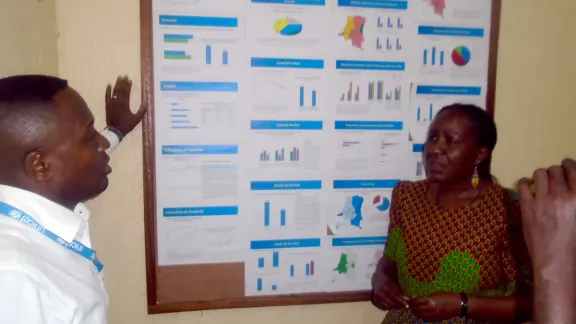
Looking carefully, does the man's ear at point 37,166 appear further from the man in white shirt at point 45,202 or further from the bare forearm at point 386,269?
the bare forearm at point 386,269

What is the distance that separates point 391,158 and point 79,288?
133 cm

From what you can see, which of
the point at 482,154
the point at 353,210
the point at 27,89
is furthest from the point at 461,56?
the point at 27,89

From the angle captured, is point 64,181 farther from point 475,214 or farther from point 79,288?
point 475,214

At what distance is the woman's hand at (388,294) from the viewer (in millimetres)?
1642

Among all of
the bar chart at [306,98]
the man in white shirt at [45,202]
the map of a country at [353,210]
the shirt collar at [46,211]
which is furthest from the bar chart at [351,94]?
the shirt collar at [46,211]

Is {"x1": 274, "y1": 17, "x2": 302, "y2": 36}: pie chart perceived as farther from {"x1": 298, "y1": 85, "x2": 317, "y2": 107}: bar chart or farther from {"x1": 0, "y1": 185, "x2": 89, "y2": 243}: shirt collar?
{"x1": 0, "y1": 185, "x2": 89, "y2": 243}: shirt collar

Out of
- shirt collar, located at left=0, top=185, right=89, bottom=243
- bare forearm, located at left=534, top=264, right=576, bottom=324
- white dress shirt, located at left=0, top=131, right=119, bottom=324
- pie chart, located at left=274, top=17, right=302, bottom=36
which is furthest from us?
pie chart, located at left=274, top=17, right=302, bottom=36

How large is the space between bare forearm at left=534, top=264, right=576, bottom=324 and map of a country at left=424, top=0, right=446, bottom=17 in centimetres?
149

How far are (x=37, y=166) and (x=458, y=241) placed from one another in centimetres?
131

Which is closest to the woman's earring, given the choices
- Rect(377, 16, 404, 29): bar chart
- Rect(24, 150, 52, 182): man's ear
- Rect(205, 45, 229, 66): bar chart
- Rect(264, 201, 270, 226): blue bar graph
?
Rect(377, 16, 404, 29): bar chart

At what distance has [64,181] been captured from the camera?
3.28 ft

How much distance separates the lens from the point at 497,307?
4.74 feet

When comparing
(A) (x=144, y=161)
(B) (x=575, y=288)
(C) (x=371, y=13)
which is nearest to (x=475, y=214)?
(C) (x=371, y=13)

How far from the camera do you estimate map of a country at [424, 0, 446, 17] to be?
1820mm
